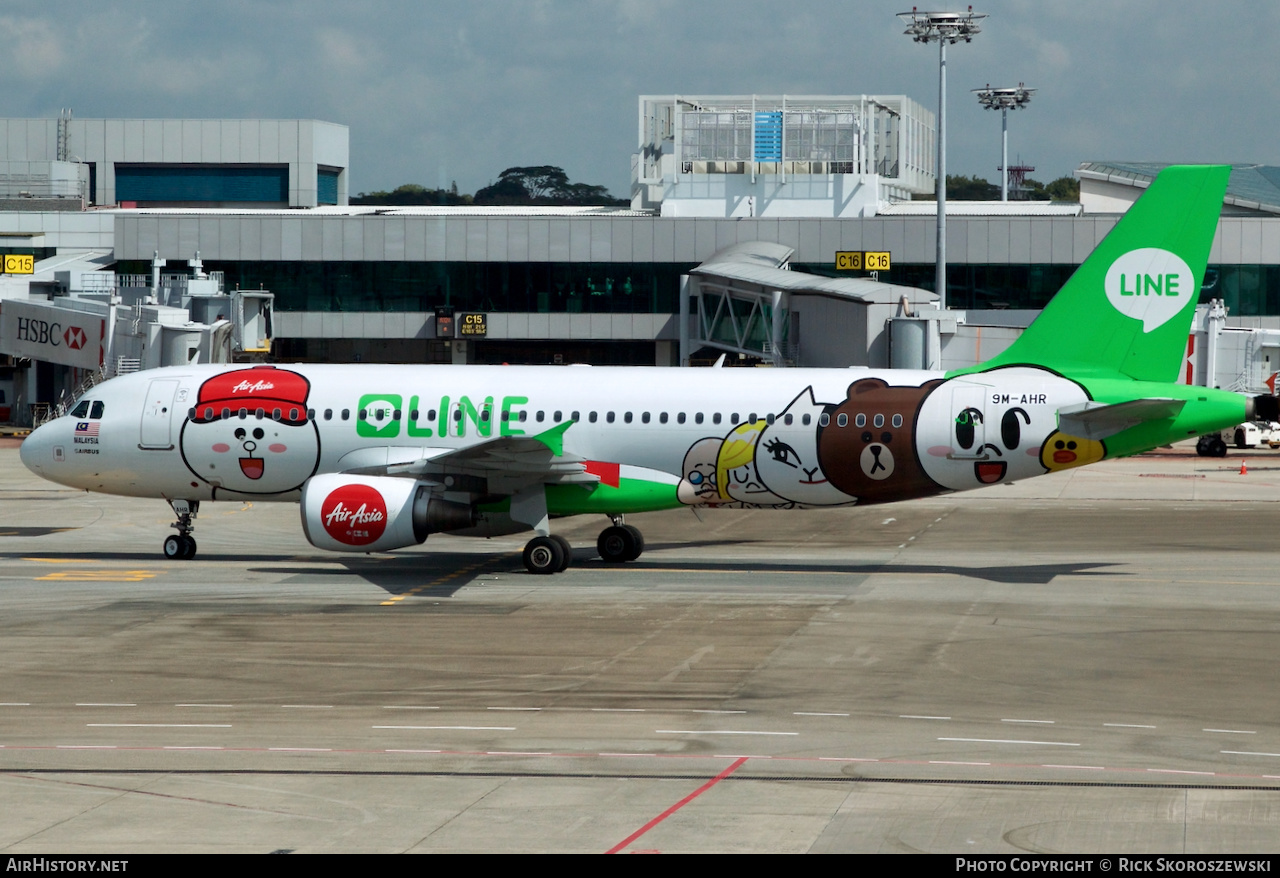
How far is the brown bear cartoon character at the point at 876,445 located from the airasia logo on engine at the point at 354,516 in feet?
31.7

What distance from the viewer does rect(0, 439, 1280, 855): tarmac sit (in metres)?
14.6

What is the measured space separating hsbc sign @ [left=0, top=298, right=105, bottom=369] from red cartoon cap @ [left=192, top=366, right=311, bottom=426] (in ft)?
118

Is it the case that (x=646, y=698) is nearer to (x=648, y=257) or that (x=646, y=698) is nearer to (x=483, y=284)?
(x=648, y=257)

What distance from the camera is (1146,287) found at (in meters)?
31.4

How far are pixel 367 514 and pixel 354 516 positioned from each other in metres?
0.27

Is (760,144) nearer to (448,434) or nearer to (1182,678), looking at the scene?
(448,434)

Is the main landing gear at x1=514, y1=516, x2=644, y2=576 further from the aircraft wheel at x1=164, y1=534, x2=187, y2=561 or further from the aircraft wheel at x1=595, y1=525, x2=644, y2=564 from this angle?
the aircraft wheel at x1=164, y1=534, x2=187, y2=561

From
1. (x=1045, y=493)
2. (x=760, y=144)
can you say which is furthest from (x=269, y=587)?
(x=760, y=144)

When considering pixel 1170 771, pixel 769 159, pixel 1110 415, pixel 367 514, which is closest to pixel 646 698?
pixel 1170 771

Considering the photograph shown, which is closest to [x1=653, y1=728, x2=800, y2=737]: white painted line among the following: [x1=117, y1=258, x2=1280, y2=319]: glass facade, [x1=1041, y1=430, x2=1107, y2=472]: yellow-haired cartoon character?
[x1=1041, y1=430, x2=1107, y2=472]: yellow-haired cartoon character

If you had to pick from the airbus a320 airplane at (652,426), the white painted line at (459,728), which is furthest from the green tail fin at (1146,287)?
the white painted line at (459,728)

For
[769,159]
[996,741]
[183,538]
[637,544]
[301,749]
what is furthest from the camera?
[769,159]

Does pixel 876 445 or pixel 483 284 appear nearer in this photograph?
pixel 876 445

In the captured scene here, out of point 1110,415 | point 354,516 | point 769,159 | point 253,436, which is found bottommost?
point 354,516
